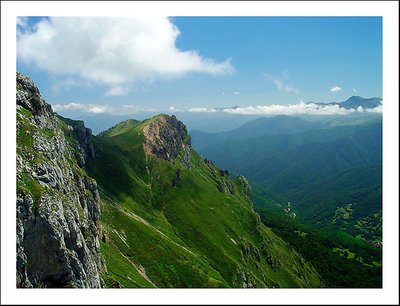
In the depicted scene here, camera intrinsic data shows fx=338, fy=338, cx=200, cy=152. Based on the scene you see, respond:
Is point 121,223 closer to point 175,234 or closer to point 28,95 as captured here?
point 175,234

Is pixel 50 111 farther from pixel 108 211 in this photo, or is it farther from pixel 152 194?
pixel 152 194

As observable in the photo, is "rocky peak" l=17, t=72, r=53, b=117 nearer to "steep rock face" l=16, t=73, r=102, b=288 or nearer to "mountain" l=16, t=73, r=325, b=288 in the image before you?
"mountain" l=16, t=73, r=325, b=288

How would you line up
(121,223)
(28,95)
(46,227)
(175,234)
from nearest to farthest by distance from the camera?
(46,227) < (28,95) < (121,223) < (175,234)

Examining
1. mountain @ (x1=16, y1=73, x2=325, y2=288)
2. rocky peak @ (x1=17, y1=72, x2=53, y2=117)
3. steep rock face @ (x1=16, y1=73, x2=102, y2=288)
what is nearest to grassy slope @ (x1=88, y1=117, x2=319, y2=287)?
mountain @ (x1=16, y1=73, x2=325, y2=288)

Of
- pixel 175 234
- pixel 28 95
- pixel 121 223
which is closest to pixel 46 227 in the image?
pixel 28 95

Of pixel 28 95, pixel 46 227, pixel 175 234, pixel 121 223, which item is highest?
pixel 28 95

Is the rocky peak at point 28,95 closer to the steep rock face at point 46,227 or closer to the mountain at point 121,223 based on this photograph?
the mountain at point 121,223
